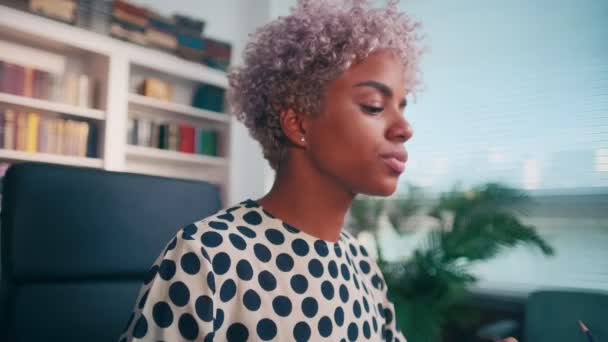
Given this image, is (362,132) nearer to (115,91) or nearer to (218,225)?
(218,225)

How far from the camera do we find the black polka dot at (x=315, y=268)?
2.32 ft

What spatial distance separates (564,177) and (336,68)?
2.00 metres

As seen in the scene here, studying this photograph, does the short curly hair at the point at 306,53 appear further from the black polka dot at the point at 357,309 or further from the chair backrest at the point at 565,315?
the chair backrest at the point at 565,315

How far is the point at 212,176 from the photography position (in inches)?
136

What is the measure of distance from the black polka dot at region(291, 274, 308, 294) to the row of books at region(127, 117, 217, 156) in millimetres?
2562

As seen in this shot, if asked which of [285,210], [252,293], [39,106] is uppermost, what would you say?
[39,106]


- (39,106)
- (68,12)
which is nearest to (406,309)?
(39,106)

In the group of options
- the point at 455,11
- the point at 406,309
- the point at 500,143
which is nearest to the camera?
the point at 406,309

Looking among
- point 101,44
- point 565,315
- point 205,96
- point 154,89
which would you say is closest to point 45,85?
point 101,44

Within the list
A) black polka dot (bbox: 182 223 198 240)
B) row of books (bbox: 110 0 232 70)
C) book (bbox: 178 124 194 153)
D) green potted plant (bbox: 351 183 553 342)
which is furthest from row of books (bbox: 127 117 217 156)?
black polka dot (bbox: 182 223 198 240)

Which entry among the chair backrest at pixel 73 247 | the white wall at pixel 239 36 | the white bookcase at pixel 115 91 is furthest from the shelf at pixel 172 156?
the chair backrest at pixel 73 247

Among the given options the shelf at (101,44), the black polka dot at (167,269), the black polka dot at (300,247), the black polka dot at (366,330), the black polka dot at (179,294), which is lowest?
the black polka dot at (366,330)

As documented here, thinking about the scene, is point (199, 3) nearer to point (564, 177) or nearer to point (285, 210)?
point (564, 177)

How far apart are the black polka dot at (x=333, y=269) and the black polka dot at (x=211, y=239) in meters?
0.20
